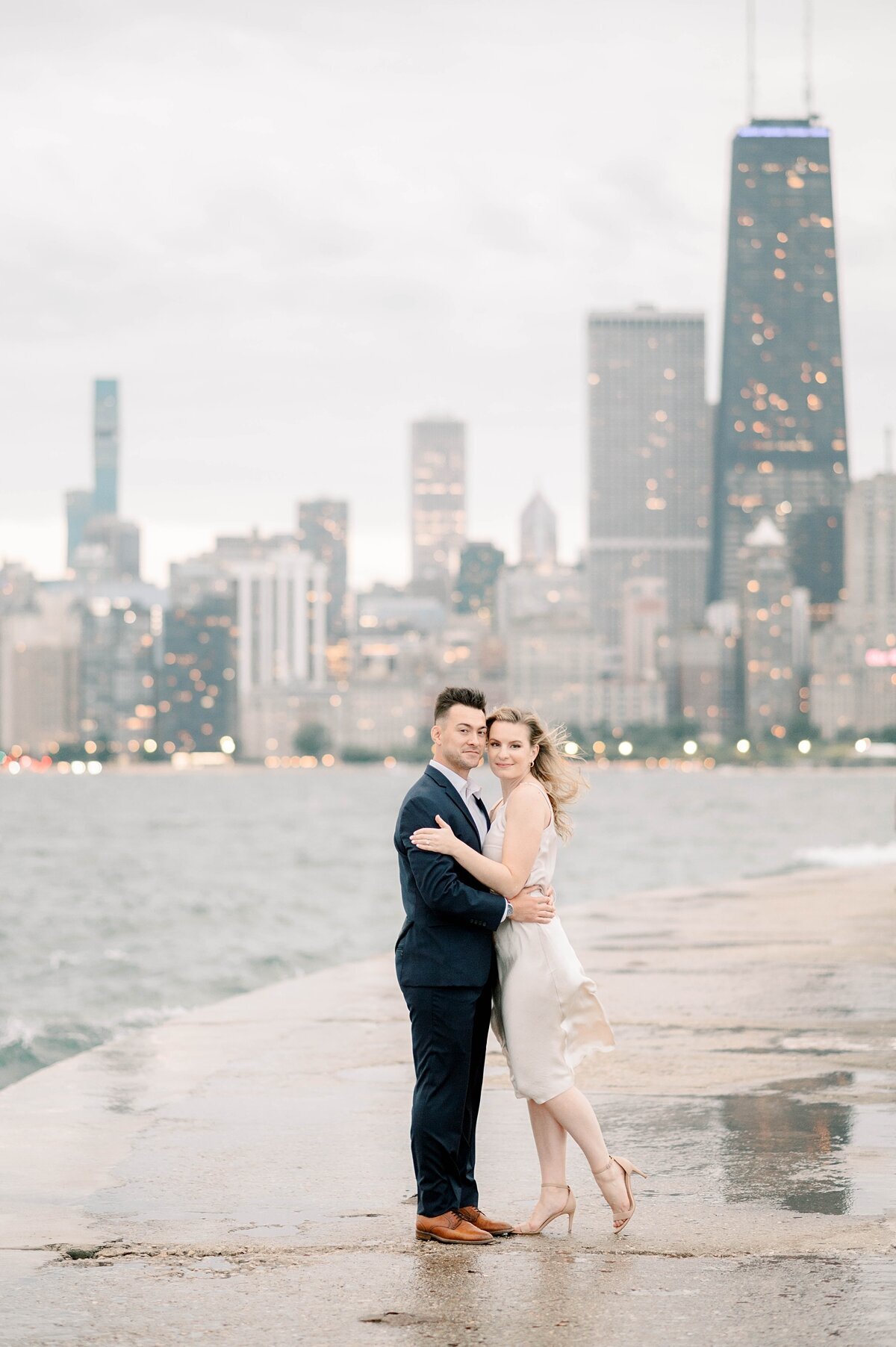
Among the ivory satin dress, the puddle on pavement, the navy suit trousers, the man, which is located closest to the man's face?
the man

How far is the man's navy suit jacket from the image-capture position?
231 inches

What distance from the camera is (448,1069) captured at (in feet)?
19.6

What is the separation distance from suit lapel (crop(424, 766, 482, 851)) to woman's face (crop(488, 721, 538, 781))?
0.51 feet

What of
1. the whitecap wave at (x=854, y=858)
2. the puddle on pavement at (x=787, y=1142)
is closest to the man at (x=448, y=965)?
the puddle on pavement at (x=787, y=1142)

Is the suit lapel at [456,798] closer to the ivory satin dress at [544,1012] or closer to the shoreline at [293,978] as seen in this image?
the ivory satin dress at [544,1012]

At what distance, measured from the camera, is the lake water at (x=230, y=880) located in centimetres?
2206

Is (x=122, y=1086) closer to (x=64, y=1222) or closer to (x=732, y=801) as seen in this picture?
(x=64, y=1222)

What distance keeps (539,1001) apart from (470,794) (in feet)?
2.34

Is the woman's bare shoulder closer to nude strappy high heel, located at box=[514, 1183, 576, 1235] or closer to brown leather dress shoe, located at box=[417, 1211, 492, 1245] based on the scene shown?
nude strappy high heel, located at box=[514, 1183, 576, 1235]

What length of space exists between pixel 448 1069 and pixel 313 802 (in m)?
119

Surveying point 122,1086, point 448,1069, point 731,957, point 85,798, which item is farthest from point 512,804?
point 85,798

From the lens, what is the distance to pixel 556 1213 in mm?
5945

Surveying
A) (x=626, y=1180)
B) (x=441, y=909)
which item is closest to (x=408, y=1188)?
(x=626, y=1180)

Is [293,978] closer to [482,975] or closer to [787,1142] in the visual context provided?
[787,1142]
